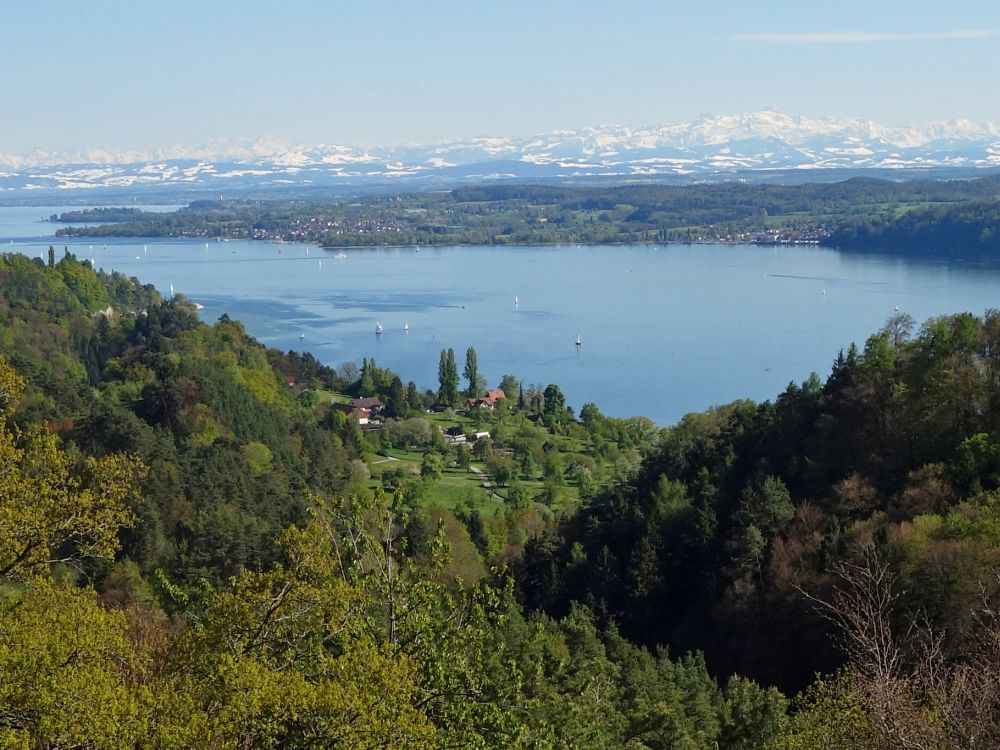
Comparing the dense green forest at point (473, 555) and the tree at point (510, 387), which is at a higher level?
the dense green forest at point (473, 555)

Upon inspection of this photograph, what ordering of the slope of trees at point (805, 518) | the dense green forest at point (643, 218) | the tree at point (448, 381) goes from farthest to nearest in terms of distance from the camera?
the dense green forest at point (643, 218)
the tree at point (448, 381)
the slope of trees at point (805, 518)

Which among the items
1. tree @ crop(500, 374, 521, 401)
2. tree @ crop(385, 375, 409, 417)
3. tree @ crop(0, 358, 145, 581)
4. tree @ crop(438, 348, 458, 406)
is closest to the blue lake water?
tree @ crop(500, 374, 521, 401)

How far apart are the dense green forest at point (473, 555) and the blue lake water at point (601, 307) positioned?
4.48 meters

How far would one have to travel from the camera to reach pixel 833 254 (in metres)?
56.1

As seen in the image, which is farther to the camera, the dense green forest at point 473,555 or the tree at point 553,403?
the tree at point 553,403

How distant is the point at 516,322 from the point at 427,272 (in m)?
16.8

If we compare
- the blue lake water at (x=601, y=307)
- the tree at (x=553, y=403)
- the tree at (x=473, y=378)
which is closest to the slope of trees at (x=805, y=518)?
the tree at (x=553, y=403)

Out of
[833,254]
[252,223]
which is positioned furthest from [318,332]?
[252,223]

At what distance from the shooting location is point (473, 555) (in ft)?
44.6

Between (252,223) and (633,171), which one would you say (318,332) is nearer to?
(252,223)

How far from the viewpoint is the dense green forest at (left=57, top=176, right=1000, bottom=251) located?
58.3 meters

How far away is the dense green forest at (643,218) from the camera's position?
5834 centimetres

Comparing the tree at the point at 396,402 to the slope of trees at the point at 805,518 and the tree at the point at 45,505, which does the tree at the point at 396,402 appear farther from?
the tree at the point at 45,505

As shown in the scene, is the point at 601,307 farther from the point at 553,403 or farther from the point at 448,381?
the point at 553,403
